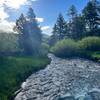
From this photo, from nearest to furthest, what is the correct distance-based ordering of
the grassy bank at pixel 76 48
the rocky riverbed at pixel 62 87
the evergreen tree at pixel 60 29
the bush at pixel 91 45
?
the rocky riverbed at pixel 62 87
the grassy bank at pixel 76 48
the bush at pixel 91 45
the evergreen tree at pixel 60 29

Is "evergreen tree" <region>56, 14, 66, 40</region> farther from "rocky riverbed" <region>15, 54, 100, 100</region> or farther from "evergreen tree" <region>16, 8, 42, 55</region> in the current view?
"rocky riverbed" <region>15, 54, 100, 100</region>

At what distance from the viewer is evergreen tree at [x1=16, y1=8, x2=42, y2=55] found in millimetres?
80375

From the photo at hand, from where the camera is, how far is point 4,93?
2884cm

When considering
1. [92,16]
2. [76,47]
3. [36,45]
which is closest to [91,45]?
[76,47]

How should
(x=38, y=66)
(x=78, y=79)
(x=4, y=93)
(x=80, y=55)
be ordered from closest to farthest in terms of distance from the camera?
1. (x=4, y=93)
2. (x=78, y=79)
3. (x=38, y=66)
4. (x=80, y=55)

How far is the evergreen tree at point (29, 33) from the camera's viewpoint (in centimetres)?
8038

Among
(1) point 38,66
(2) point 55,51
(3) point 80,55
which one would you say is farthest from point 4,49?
(1) point 38,66

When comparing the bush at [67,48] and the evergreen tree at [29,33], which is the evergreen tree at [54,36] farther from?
the bush at [67,48]

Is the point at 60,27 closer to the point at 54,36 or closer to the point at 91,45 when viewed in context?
the point at 54,36

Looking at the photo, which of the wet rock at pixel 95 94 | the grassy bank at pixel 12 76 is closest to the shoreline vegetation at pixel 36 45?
the grassy bank at pixel 12 76

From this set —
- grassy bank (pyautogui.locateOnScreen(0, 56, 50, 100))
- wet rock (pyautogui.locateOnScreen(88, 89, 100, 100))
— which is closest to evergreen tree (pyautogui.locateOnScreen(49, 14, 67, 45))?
grassy bank (pyautogui.locateOnScreen(0, 56, 50, 100))

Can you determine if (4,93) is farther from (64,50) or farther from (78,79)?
(64,50)

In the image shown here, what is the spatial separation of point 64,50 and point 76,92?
46.4 m

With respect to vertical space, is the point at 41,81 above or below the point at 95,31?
below
